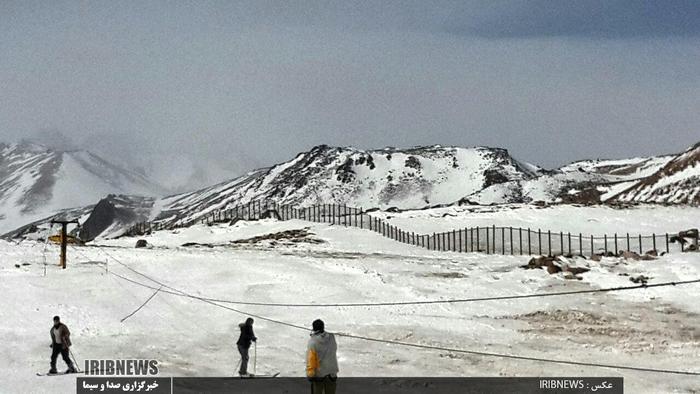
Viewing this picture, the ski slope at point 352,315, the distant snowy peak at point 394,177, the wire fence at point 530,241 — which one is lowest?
the ski slope at point 352,315

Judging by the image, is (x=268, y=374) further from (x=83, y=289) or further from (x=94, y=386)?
(x=83, y=289)

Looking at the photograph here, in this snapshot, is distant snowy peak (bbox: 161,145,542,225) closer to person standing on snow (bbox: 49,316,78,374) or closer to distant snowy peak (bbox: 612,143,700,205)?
distant snowy peak (bbox: 612,143,700,205)

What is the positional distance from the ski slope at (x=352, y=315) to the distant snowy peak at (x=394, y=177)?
121m

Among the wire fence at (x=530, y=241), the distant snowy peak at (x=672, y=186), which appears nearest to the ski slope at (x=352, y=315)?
the wire fence at (x=530, y=241)

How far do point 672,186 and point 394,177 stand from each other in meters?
103

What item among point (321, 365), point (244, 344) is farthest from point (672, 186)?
point (321, 365)

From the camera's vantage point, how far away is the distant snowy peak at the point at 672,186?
69812 mm

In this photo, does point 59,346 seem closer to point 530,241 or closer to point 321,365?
point 321,365

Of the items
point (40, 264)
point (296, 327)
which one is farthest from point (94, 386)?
point (40, 264)

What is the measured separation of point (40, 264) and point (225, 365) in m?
15.2

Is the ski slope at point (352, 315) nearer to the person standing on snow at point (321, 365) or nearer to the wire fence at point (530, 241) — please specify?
the person standing on snow at point (321, 365)

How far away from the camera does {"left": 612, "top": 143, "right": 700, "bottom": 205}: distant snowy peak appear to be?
69812mm

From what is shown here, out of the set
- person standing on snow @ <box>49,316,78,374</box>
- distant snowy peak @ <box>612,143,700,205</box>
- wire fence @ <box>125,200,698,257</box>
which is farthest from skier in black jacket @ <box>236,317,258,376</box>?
distant snowy peak @ <box>612,143,700,205</box>

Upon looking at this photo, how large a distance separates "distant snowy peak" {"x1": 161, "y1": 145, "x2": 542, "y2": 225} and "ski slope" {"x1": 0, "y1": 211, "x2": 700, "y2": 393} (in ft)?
398
